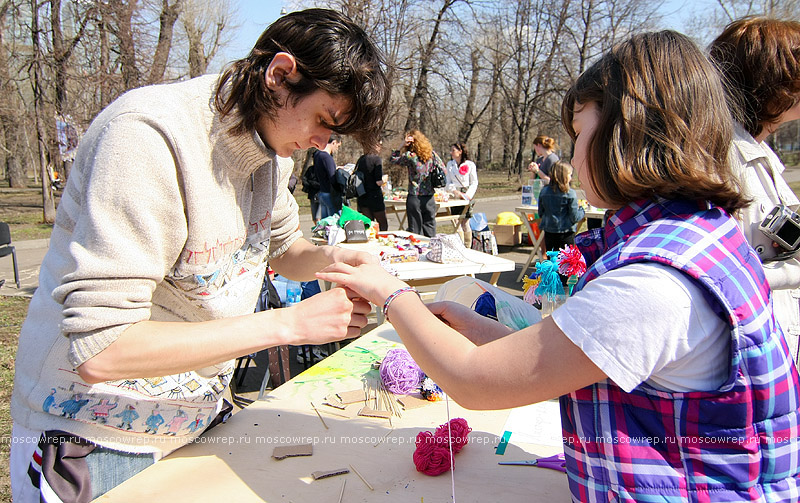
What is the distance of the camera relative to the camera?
1695 millimetres

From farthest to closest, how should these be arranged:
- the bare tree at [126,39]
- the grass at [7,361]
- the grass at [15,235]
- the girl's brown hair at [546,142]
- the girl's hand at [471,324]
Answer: the bare tree at [126,39] < the girl's brown hair at [546,142] < the grass at [15,235] < the grass at [7,361] < the girl's hand at [471,324]

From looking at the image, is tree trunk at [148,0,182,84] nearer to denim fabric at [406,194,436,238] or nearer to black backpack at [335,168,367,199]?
black backpack at [335,168,367,199]

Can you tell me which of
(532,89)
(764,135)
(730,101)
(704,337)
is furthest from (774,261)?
(532,89)

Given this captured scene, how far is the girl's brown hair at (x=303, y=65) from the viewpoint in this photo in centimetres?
118

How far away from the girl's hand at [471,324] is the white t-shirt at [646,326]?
1.53ft

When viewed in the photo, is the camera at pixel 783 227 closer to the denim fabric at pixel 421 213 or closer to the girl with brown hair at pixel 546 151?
the denim fabric at pixel 421 213

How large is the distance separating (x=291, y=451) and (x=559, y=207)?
5368 mm

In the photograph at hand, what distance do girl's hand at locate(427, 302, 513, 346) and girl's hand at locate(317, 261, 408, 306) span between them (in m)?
0.18

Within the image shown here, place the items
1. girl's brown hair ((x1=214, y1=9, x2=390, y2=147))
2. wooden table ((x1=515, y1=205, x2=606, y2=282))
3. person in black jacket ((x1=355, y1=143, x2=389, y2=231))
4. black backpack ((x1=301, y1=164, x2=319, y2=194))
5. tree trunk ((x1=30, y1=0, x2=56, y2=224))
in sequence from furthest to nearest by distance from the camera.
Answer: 1. tree trunk ((x1=30, y1=0, x2=56, y2=224))
2. black backpack ((x1=301, y1=164, x2=319, y2=194))
3. person in black jacket ((x1=355, y1=143, x2=389, y2=231))
4. wooden table ((x1=515, y1=205, x2=606, y2=282))
5. girl's brown hair ((x1=214, y1=9, x2=390, y2=147))

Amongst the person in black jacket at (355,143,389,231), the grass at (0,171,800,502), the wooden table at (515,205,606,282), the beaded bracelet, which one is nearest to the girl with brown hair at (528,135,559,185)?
the wooden table at (515,205,606,282)

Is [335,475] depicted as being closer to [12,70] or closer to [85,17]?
[85,17]

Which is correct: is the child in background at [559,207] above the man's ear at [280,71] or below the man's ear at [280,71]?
below

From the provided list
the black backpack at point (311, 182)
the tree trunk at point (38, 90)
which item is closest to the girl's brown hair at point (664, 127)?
the black backpack at point (311, 182)

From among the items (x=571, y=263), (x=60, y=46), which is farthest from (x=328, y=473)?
(x=60, y=46)
